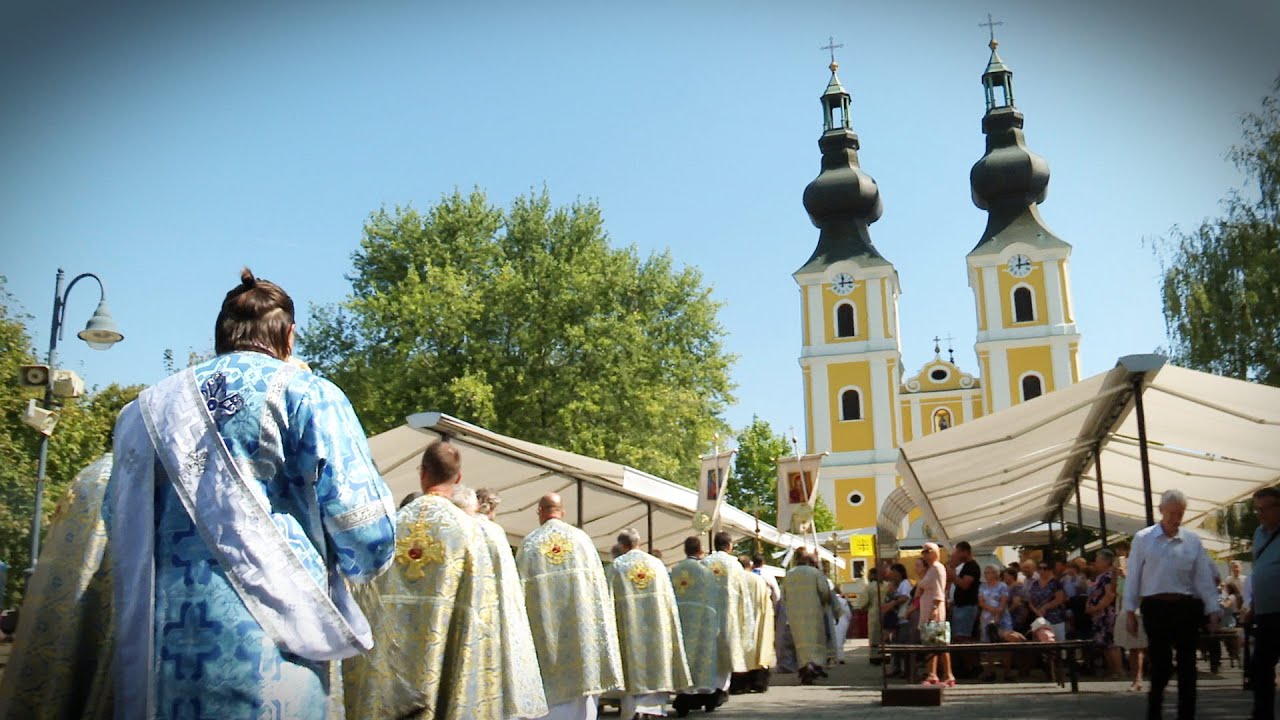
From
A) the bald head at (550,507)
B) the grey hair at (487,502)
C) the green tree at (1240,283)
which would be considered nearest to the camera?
the grey hair at (487,502)

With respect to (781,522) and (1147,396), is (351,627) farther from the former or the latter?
(781,522)

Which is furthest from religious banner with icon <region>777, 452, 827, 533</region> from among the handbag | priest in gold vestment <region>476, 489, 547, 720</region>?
priest in gold vestment <region>476, 489, 547, 720</region>

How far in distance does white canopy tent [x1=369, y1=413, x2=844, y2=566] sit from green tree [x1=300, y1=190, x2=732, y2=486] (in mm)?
7534

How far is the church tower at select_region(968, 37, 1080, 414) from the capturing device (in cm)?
6638

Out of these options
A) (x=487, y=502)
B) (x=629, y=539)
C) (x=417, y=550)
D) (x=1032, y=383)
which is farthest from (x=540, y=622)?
(x=1032, y=383)

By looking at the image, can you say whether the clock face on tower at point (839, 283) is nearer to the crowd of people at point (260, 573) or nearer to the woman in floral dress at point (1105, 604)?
the woman in floral dress at point (1105, 604)

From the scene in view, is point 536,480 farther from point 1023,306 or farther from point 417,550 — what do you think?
point 1023,306

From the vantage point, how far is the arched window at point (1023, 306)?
67562mm

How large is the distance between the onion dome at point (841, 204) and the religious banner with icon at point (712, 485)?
55430 mm

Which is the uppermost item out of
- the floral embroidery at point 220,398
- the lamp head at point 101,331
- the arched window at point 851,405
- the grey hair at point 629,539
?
the arched window at point 851,405

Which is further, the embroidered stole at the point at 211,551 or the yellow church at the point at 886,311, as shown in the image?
the yellow church at the point at 886,311

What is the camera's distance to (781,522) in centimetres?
1898

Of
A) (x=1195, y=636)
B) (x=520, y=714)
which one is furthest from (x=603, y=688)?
(x=1195, y=636)

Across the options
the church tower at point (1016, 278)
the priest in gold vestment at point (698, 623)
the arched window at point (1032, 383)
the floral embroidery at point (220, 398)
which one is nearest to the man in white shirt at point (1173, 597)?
the priest in gold vestment at point (698, 623)
